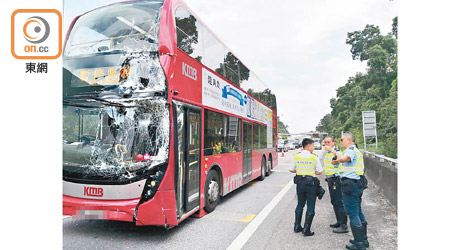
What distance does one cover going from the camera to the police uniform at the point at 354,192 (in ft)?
15.4

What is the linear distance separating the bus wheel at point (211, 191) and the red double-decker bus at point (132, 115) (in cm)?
39

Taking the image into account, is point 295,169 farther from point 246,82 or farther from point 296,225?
point 246,82

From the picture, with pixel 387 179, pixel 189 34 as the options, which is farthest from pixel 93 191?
pixel 387 179

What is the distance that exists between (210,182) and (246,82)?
4.46m

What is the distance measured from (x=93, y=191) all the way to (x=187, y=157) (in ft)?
5.44

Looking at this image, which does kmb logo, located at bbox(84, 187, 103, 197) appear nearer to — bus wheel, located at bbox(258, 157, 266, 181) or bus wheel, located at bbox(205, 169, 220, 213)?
bus wheel, located at bbox(205, 169, 220, 213)

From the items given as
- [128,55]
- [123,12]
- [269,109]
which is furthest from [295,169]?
[269,109]

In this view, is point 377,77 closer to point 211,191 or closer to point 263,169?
point 263,169

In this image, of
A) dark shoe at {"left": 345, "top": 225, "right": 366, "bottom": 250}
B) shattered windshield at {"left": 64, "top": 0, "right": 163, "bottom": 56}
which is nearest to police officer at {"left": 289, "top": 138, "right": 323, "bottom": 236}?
dark shoe at {"left": 345, "top": 225, "right": 366, "bottom": 250}

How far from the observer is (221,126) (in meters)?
7.64

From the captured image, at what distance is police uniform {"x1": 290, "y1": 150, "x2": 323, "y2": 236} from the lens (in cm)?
538

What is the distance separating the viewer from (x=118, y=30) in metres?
5.31

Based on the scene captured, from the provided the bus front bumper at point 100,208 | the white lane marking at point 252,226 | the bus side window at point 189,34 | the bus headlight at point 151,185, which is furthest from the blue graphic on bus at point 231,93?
the bus front bumper at point 100,208

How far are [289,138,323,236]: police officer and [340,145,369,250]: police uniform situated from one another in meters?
0.61
